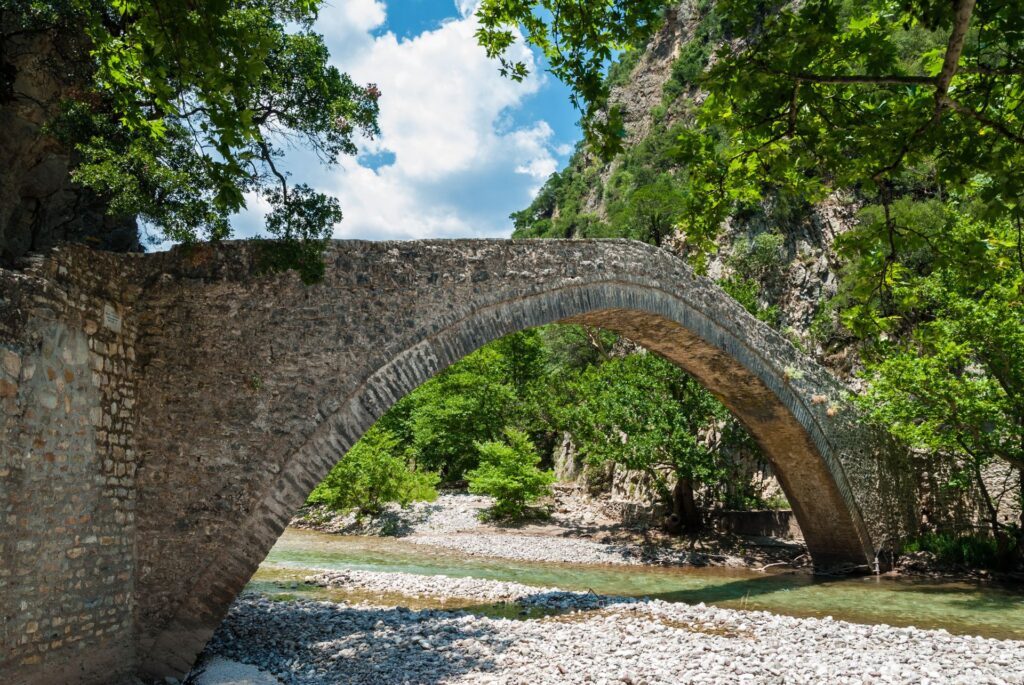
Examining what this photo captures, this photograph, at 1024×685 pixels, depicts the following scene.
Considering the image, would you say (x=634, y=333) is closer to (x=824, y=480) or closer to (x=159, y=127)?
(x=824, y=480)

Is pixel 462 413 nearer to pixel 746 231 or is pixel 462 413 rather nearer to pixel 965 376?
pixel 746 231

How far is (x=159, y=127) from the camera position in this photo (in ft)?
16.8

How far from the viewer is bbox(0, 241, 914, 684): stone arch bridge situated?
4887 mm

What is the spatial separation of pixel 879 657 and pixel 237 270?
6.54 meters

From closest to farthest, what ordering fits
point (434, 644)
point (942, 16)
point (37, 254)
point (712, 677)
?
point (942, 16) → point (37, 254) → point (712, 677) → point (434, 644)

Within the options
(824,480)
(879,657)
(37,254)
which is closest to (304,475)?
(37,254)

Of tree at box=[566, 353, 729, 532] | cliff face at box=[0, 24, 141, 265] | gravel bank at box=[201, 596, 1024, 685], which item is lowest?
gravel bank at box=[201, 596, 1024, 685]

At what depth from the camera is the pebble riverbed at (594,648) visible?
5656mm

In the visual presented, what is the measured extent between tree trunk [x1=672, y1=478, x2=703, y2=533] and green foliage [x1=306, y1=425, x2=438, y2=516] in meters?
6.82

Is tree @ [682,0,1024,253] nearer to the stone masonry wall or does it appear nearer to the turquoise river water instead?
the stone masonry wall

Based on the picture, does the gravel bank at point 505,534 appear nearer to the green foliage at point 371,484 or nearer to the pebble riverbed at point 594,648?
the green foliage at point 371,484

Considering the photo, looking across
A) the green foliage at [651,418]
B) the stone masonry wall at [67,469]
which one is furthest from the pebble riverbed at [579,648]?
the green foliage at [651,418]

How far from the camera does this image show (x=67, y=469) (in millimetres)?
5184

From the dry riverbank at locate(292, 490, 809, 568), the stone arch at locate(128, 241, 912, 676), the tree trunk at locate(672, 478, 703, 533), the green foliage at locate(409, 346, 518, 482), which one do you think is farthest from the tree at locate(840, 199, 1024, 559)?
the green foliage at locate(409, 346, 518, 482)
